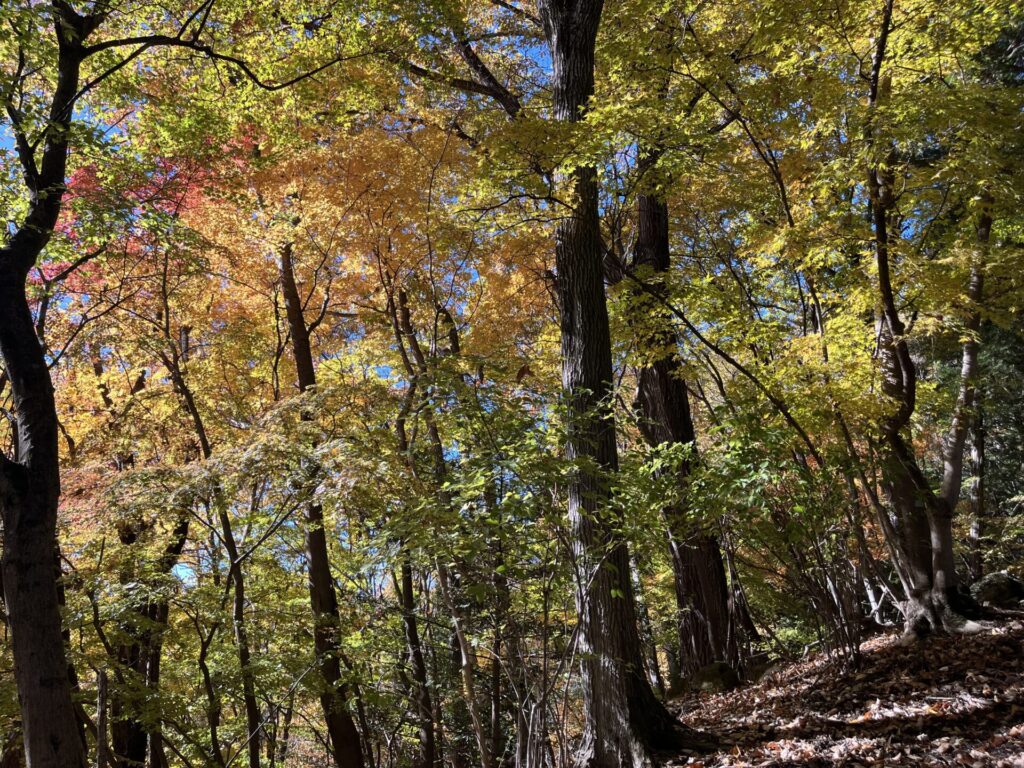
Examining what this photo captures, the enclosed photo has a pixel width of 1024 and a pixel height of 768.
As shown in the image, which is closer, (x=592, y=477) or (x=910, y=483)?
(x=592, y=477)

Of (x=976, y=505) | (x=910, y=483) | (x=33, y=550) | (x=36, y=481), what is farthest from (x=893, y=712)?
(x=976, y=505)

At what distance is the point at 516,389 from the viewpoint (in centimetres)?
559

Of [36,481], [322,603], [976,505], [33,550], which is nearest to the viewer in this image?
[33,550]

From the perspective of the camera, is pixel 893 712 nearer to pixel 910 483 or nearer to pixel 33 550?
pixel 910 483

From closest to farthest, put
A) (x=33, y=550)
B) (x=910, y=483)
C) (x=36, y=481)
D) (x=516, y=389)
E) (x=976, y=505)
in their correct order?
1. (x=33, y=550)
2. (x=36, y=481)
3. (x=516, y=389)
4. (x=910, y=483)
5. (x=976, y=505)

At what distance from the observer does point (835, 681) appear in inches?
203

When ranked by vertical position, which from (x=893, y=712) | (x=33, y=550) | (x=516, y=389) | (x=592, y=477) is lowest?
(x=893, y=712)

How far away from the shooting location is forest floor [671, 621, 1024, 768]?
3391 mm

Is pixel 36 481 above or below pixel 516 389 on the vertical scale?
below

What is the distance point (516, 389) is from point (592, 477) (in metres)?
1.52

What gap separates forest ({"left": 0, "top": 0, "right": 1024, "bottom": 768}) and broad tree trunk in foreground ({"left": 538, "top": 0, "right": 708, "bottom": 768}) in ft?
0.11

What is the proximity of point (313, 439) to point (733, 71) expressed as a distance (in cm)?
543

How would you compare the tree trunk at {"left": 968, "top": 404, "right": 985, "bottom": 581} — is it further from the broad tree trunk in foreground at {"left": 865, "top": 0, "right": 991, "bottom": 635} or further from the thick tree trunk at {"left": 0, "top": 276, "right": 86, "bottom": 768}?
the thick tree trunk at {"left": 0, "top": 276, "right": 86, "bottom": 768}

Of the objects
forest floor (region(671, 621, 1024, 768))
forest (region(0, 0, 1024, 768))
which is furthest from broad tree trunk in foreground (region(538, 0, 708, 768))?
forest floor (region(671, 621, 1024, 768))
